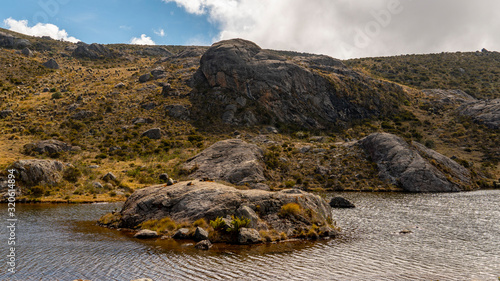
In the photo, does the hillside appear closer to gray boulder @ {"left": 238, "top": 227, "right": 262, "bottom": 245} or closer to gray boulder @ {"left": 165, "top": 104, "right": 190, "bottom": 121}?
gray boulder @ {"left": 165, "top": 104, "right": 190, "bottom": 121}

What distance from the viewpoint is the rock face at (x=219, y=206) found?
30.7 m

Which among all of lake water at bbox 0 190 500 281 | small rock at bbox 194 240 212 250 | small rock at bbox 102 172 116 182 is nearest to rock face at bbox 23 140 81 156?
small rock at bbox 102 172 116 182

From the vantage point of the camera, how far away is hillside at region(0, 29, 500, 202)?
7319cm

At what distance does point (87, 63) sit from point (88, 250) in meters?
157

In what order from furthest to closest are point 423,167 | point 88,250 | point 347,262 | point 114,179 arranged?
point 423,167 < point 114,179 < point 88,250 < point 347,262

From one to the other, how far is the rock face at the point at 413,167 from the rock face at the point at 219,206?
42.9 meters

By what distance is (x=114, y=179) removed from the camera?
6469 centimetres

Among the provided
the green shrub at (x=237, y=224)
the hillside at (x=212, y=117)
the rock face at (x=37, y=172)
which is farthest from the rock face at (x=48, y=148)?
the green shrub at (x=237, y=224)

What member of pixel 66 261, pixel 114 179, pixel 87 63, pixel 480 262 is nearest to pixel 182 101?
pixel 114 179

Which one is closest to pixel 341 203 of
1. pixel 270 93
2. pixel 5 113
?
pixel 270 93

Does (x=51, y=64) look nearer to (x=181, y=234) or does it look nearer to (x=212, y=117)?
(x=212, y=117)

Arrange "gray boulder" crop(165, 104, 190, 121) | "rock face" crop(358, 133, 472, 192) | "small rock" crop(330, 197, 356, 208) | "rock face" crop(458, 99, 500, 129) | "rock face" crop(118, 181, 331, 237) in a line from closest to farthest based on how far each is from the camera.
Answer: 1. "rock face" crop(118, 181, 331, 237)
2. "small rock" crop(330, 197, 356, 208)
3. "rock face" crop(358, 133, 472, 192)
4. "rock face" crop(458, 99, 500, 129)
5. "gray boulder" crop(165, 104, 190, 121)

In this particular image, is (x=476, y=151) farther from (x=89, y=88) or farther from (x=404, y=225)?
(x=89, y=88)

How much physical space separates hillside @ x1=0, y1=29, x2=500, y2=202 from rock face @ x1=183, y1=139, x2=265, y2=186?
3313 mm
